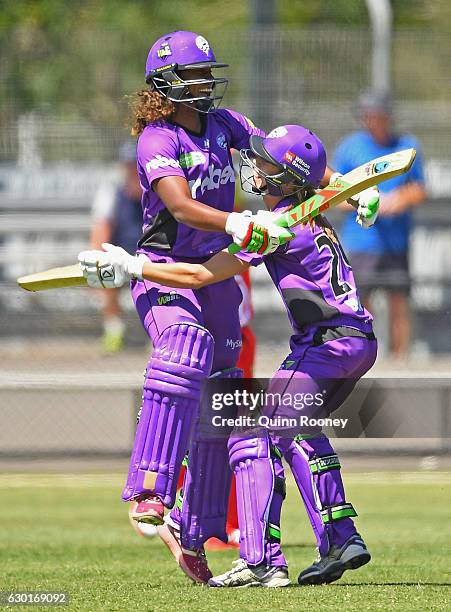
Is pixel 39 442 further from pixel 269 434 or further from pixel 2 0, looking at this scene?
pixel 2 0

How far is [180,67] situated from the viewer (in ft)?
18.9

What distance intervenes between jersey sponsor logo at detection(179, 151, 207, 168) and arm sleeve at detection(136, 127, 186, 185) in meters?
0.04

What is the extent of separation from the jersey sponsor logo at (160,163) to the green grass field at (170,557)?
161 cm

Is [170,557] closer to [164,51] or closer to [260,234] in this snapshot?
[260,234]

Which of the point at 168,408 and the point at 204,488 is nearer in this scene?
the point at 168,408

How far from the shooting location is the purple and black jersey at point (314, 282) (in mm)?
5457

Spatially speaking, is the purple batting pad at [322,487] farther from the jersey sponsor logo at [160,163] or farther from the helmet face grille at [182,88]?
the helmet face grille at [182,88]

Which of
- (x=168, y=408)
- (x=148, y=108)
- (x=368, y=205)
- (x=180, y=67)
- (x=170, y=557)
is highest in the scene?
(x=180, y=67)

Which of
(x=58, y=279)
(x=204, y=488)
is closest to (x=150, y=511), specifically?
(x=204, y=488)

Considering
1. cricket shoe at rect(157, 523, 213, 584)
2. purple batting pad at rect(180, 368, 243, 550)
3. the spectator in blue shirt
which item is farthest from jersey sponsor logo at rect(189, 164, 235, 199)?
the spectator in blue shirt

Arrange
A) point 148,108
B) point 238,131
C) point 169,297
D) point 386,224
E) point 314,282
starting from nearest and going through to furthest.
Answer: point 314,282
point 169,297
point 148,108
point 238,131
point 386,224

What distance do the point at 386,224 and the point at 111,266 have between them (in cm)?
572

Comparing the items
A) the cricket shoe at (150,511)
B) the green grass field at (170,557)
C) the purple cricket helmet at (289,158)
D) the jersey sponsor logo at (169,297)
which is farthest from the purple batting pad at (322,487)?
the purple cricket helmet at (289,158)

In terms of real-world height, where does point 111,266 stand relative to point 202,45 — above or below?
below
